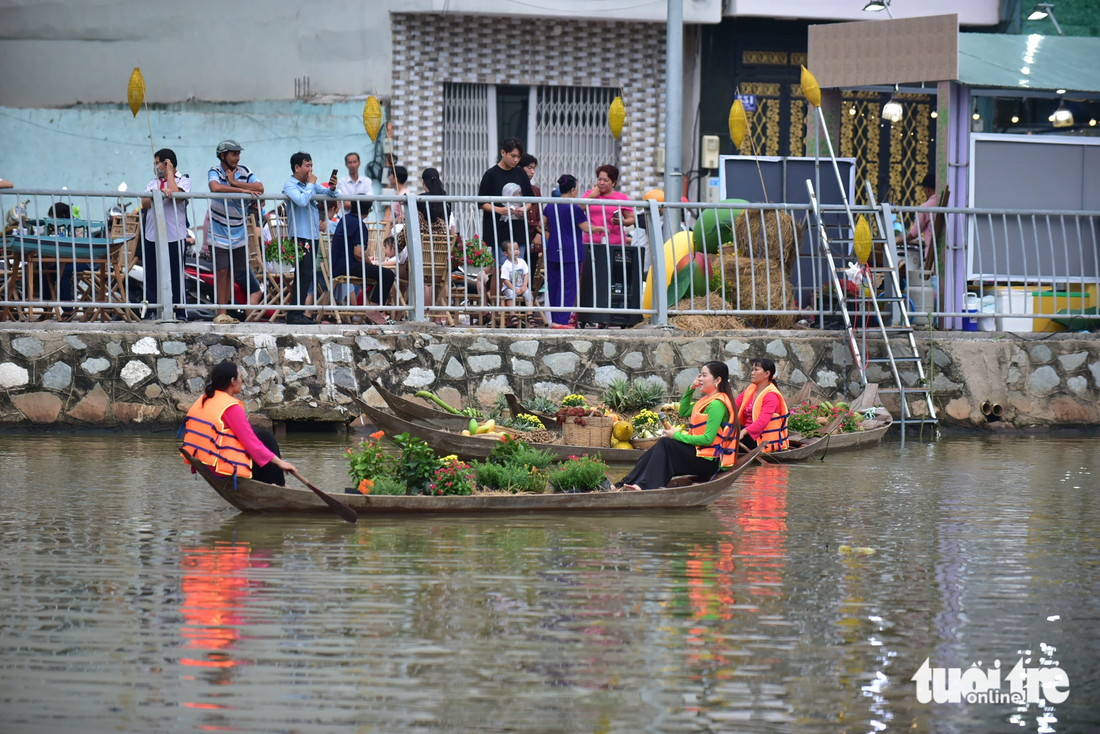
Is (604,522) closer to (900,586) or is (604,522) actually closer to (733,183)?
(900,586)

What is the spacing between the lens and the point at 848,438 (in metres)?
12.9

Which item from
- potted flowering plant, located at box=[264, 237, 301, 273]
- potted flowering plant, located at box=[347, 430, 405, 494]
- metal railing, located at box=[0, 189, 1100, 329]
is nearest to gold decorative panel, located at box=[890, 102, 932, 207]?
metal railing, located at box=[0, 189, 1100, 329]

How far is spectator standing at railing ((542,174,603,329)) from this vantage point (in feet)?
45.8

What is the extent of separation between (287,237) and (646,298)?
12.2ft

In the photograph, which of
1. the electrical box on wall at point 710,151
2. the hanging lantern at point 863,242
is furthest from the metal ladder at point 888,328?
the electrical box on wall at point 710,151

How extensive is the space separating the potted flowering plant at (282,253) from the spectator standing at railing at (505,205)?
76.6 inches

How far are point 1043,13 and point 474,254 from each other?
10770 mm

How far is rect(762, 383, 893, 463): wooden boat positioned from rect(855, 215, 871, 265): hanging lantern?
133 centimetres

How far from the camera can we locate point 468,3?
19.6 metres

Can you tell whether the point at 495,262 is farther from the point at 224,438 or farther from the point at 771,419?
the point at 224,438

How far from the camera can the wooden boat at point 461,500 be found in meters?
8.24

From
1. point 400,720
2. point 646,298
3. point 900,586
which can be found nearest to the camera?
point 400,720

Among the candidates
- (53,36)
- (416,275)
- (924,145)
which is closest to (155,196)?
(416,275)

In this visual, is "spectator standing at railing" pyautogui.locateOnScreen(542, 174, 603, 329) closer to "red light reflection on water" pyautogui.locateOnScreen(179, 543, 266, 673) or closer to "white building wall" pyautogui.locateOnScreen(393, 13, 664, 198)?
"white building wall" pyautogui.locateOnScreen(393, 13, 664, 198)
